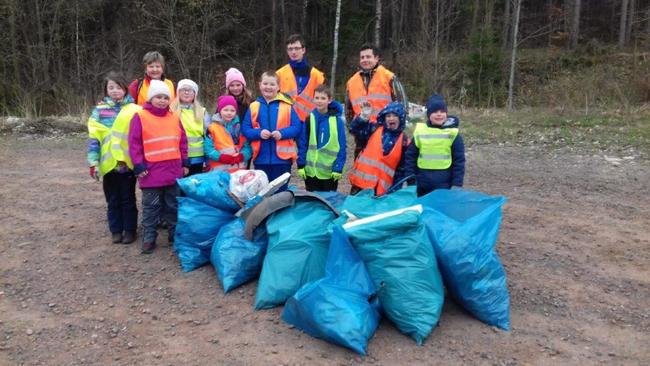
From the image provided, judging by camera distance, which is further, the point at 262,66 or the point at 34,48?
the point at 262,66

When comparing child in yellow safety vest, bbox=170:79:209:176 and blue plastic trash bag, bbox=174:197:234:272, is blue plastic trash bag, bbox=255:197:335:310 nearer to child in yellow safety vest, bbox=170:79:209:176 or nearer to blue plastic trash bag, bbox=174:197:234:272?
blue plastic trash bag, bbox=174:197:234:272

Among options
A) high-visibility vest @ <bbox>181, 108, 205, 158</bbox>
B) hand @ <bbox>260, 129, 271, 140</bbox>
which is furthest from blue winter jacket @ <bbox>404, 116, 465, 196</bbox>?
high-visibility vest @ <bbox>181, 108, 205, 158</bbox>

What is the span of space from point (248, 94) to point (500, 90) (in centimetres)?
1489

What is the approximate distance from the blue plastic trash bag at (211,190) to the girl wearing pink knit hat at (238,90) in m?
0.79

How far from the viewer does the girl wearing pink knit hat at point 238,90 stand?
4.38 metres

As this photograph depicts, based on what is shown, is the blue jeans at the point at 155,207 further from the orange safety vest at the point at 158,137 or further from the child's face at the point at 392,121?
the child's face at the point at 392,121

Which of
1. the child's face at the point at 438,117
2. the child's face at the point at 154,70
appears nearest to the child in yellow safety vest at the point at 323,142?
the child's face at the point at 438,117

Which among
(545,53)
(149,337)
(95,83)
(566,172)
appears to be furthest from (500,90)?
(149,337)

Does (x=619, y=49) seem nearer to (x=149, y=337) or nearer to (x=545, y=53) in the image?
(x=545, y=53)

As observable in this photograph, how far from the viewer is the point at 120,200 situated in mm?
4309

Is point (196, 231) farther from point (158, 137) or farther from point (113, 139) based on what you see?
point (113, 139)

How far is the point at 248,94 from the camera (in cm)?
452

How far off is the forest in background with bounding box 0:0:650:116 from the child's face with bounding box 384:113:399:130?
9222 millimetres

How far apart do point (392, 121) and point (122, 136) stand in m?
2.02
